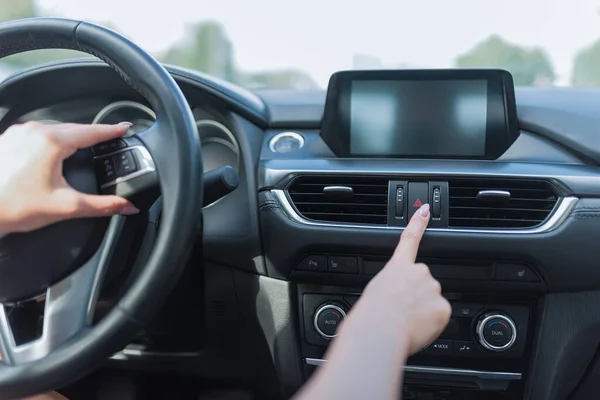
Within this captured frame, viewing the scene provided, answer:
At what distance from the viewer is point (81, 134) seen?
1.24 m

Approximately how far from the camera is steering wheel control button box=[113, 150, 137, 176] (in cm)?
127

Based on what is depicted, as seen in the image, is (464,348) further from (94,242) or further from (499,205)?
(94,242)

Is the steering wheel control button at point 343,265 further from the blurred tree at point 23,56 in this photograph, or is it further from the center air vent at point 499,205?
the blurred tree at point 23,56

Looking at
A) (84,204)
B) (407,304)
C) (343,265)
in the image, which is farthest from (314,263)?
(407,304)

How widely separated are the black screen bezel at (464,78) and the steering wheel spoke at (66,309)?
0.74m

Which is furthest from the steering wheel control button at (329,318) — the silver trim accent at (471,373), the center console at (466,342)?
the silver trim accent at (471,373)

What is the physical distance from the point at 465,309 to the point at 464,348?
11 centimetres

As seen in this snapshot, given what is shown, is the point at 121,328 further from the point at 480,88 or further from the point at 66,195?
the point at 480,88

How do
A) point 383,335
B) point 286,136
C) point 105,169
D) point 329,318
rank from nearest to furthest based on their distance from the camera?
point 383,335 < point 105,169 < point 329,318 < point 286,136

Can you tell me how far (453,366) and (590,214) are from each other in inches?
21.2

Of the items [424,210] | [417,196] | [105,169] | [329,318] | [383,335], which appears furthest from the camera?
[329,318]

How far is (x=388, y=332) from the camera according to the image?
817 mm

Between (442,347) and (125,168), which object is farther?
(442,347)

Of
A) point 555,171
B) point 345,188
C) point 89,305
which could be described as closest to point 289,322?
point 345,188
